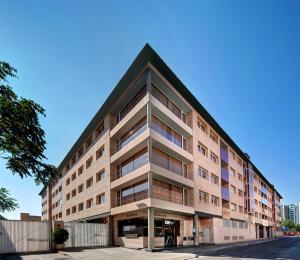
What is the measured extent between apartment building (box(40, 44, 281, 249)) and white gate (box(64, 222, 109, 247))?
1341mm

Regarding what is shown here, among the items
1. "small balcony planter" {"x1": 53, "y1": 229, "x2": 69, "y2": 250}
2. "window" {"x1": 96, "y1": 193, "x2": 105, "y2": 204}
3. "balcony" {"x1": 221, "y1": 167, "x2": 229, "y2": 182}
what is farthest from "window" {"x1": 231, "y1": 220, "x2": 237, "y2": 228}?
"small balcony planter" {"x1": 53, "y1": 229, "x2": 69, "y2": 250}

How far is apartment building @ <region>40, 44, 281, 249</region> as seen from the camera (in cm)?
2791

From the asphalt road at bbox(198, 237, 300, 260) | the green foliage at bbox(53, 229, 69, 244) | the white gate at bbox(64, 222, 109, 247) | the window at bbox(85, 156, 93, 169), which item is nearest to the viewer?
the asphalt road at bbox(198, 237, 300, 260)

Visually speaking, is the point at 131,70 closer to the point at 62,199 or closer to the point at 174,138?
the point at 174,138

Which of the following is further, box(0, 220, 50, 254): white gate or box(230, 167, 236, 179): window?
box(230, 167, 236, 179): window

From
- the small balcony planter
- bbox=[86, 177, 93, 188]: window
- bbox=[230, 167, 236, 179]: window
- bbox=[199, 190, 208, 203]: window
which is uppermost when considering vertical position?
bbox=[230, 167, 236, 179]: window

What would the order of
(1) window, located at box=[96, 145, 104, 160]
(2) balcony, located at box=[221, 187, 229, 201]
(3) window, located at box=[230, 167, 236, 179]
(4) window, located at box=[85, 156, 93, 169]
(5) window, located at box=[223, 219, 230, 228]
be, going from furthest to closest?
(3) window, located at box=[230, 167, 236, 179] < (2) balcony, located at box=[221, 187, 229, 201] < (5) window, located at box=[223, 219, 230, 228] < (4) window, located at box=[85, 156, 93, 169] < (1) window, located at box=[96, 145, 104, 160]

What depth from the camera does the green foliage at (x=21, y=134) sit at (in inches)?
575

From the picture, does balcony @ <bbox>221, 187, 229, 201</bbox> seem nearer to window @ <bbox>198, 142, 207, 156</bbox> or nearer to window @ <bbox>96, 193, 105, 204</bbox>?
window @ <bbox>198, 142, 207, 156</bbox>

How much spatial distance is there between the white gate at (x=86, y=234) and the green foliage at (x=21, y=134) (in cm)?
1323

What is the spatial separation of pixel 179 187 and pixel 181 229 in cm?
460

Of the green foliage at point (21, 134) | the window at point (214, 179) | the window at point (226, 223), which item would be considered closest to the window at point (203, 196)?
the window at point (214, 179)

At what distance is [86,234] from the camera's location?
29688mm

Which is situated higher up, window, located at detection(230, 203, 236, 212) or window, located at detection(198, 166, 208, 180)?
window, located at detection(198, 166, 208, 180)
